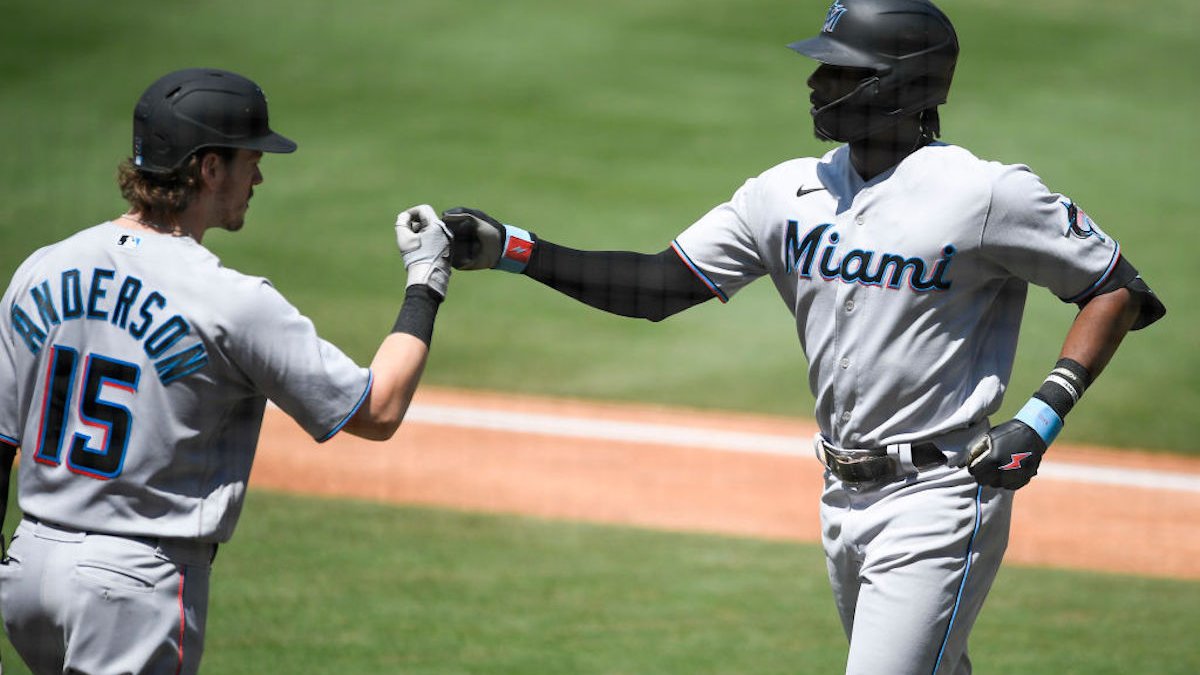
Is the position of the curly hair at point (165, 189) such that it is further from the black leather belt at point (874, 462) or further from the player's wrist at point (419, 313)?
the black leather belt at point (874, 462)

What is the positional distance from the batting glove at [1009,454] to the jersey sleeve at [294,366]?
1.47 metres

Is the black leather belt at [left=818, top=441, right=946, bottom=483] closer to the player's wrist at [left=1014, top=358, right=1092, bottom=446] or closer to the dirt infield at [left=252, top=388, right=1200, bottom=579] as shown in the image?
the player's wrist at [left=1014, top=358, right=1092, bottom=446]

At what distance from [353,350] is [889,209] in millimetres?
7154

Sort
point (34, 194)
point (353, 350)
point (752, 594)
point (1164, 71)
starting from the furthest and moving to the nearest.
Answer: point (1164, 71) < point (34, 194) < point (353, 350) < point (752, 594)

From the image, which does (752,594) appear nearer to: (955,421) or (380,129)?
(955,421)

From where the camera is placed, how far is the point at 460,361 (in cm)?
1037

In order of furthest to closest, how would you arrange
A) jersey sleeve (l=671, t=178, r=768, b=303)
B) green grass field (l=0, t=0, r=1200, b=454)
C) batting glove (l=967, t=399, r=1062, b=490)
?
green grass field (l=0, t=0, r=1200, b=454) → jersey sleeve (l=671, t=178, r=768, b=303) → batting glove (l=967, t=399, r=1062, b=490)

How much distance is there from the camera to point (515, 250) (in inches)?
161

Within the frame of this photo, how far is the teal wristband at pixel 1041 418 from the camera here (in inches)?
135

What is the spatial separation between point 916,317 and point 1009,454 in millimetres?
407

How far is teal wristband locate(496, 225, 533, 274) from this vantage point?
4.07 m

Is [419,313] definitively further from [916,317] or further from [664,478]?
[664,478]

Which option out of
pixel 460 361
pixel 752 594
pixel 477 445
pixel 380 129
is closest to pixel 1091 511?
pixel 752 594

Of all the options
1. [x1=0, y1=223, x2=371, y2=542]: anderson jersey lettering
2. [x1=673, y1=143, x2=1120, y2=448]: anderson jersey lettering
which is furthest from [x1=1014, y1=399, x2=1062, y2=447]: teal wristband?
[x1=0, y1=223, x2=371, y2=542]: anderson jersey lettering
